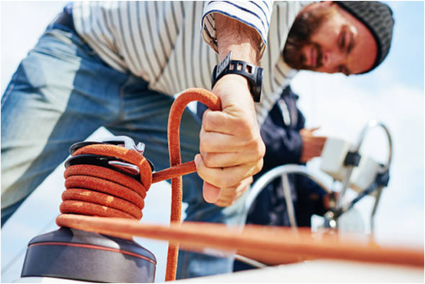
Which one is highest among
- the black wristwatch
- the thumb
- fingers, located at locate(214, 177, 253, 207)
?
the black wristwatch

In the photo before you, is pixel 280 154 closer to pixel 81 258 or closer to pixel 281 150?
pixel 281 150

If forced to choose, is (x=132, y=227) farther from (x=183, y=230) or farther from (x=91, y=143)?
(x=91, y=143)

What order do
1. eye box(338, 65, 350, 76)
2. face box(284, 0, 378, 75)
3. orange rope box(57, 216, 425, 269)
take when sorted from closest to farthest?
orange rope box(57, 216, 425, 269), face box(284, 0, 378, 75), eye box(338, 65, 350, 76)

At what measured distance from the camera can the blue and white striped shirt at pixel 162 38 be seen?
3.94ft

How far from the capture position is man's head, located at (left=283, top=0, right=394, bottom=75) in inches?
66.9

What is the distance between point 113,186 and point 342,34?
1.52 metres

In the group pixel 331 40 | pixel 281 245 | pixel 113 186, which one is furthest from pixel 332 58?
pixel 281 245

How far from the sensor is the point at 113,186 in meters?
0.54

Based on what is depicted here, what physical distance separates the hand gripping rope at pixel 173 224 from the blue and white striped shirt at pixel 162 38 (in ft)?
2.25

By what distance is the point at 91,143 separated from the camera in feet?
1.79

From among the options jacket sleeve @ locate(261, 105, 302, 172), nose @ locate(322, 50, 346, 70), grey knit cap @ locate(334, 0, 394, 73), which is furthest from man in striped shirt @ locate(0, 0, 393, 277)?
jacket sleeve @ locate(261, 105, 302, 172)

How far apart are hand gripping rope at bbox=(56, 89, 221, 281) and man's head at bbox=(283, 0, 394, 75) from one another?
1.22m

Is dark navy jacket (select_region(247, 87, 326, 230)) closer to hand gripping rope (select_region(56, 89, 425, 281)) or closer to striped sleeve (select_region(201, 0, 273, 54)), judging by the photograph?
striped sleeve (select_region(201, 0, 273, 54))

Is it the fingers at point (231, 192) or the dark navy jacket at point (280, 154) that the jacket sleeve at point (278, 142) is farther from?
the fingers at point (231, 192)
